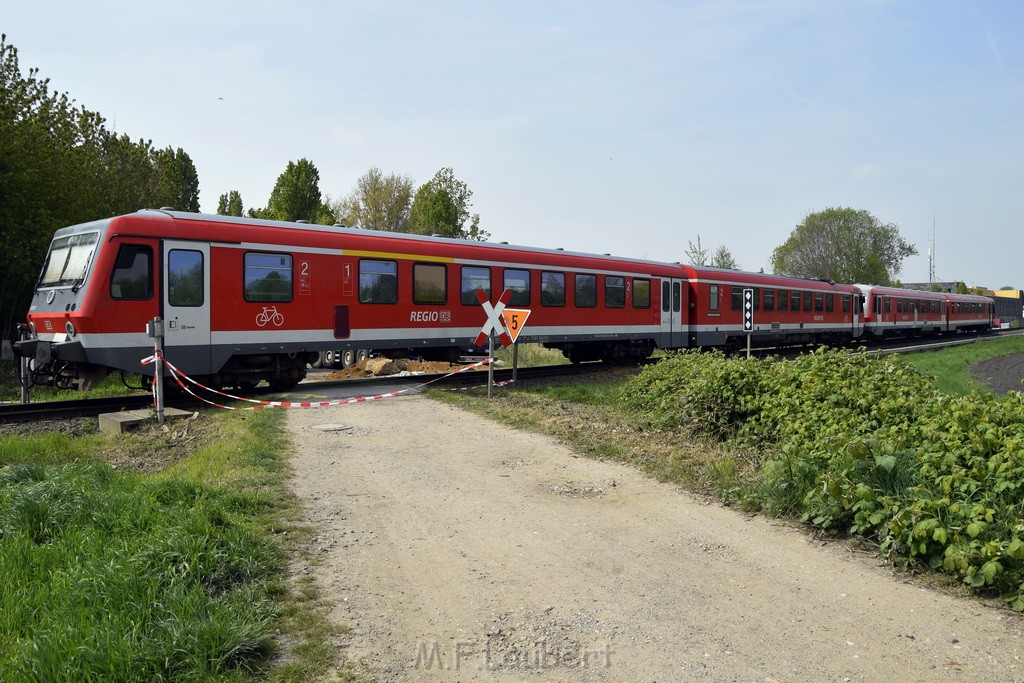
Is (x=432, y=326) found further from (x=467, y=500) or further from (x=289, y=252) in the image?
(x=467, y=500)

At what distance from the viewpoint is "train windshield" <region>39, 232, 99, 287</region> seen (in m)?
11.6

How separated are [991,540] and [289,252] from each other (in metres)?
11.6

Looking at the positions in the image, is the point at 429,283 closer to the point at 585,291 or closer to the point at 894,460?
the point at 585,291

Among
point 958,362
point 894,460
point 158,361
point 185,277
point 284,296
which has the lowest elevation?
point 958,362

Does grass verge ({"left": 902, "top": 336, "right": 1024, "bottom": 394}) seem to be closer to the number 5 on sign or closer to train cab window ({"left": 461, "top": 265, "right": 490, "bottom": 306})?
the number 5 on sign

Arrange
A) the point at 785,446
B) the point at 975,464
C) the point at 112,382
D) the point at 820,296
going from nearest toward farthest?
the point at 975,464 < the point at 785,446 < the point at 112,382 < the point at 820,296

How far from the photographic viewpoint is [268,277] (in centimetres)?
1320

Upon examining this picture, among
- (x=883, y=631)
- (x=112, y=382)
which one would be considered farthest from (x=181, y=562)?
(x=112, y=382)

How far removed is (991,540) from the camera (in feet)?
15.9

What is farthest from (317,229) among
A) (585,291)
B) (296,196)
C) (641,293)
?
(296,196)

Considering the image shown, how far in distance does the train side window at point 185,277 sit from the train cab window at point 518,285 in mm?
7282

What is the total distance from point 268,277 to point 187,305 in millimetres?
1563

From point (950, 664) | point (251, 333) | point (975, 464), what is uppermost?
point (251, 333)

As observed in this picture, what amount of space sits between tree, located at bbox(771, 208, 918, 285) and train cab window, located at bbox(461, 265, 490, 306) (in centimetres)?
6549
